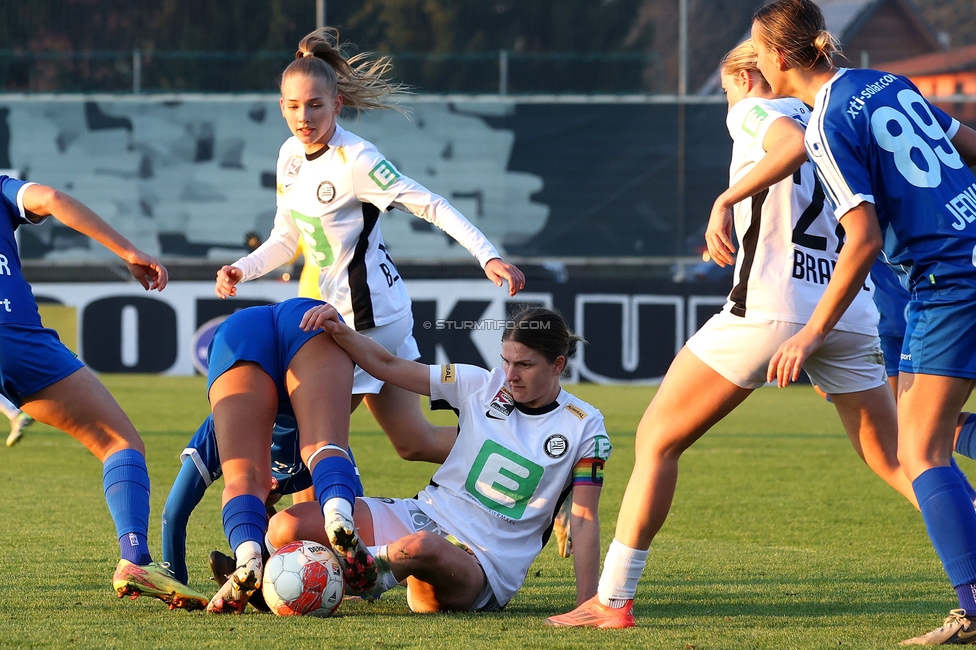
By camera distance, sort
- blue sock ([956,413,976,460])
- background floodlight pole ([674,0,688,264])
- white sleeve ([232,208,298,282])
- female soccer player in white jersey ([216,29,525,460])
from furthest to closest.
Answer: background floodlight pole ([674,0,688,264]), white sleeve ([232,208,298,282]), blue sock ([956,413,976,460]), female soccer player in white jersey ([216,29,525,460])

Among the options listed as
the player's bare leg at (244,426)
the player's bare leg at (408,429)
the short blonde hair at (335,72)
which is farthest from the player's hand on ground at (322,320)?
the short blonde hair at (335,72)

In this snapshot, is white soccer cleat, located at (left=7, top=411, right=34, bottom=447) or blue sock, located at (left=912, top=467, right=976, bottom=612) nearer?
blue sock, located at (left=912, top=467, right=976, bottom=612)

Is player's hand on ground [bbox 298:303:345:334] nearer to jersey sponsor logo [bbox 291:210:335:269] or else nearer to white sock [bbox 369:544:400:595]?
white sock [bbox 369:544:400:595]

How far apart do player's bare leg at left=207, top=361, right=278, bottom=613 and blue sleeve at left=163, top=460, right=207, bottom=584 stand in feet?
1.17

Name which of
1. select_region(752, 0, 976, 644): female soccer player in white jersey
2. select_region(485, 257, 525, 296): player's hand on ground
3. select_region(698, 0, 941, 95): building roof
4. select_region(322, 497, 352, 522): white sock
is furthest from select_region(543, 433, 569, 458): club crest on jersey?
select_region(698, 0, 941, 95): building roof

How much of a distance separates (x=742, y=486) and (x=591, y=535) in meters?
3.74

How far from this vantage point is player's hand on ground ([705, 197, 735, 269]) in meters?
3.65

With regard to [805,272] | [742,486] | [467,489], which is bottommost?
[742,486]

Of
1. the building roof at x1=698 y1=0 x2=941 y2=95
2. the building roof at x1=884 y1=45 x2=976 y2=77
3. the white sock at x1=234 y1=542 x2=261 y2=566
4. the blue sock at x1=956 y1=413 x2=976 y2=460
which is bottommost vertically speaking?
the white sock at x1=234 y1=542 x2=261 y2=566

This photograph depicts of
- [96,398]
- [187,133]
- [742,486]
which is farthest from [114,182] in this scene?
[96,398]

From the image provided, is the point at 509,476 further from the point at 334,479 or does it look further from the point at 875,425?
the point at 875,425

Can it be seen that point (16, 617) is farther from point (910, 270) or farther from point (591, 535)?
point (910, 270)

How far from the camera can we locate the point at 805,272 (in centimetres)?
372

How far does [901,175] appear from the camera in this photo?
341 cm
